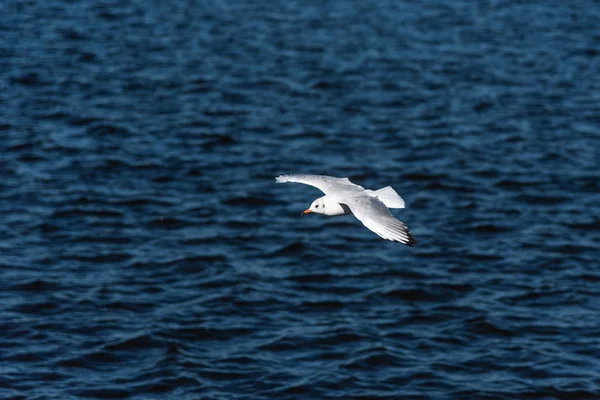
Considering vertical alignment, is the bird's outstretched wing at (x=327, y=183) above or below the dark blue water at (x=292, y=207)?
above

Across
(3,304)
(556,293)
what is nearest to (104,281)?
(3,304)

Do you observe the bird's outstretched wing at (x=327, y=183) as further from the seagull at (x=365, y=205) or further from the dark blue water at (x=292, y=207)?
the dark blue water at (x=292, y=207)

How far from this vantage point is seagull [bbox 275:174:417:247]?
797 cm

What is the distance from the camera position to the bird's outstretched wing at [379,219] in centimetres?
786

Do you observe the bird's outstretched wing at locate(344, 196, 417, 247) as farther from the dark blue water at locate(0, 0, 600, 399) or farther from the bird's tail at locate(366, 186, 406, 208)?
the dark blue water at locate(0, 0, 600, 399)

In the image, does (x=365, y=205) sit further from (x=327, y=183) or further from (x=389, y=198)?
(x=327, y=183)

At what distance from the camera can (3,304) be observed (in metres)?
12.5

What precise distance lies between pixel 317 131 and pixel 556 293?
6.42 metres

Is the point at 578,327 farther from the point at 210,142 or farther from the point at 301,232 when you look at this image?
the point at 210,142

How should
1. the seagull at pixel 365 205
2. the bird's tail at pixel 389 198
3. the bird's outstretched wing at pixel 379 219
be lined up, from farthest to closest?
the bird's tail at pixel 389 198 < the seagull at pixel 365 205 < the bird's outstretched wing at pixel 379 219

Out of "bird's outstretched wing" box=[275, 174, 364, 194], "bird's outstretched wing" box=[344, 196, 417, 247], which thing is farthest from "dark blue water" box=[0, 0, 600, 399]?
"bird's outstretched wing" box=[344, 196, 417, 247]

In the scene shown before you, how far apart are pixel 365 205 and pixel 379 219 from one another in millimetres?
476

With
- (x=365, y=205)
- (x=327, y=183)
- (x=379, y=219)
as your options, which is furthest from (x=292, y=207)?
(x=379, y=219)

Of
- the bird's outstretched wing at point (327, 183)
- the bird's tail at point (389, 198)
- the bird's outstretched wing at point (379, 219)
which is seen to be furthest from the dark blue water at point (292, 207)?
the bird's outstretched wing at point (379, 219)
